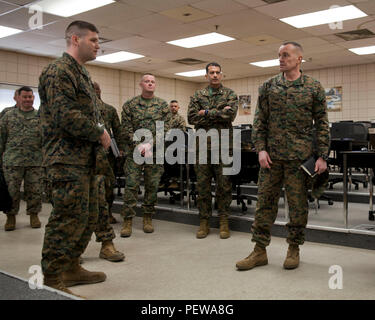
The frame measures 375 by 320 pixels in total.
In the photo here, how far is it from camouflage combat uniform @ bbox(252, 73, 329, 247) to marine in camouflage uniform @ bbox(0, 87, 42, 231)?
277 centimetres

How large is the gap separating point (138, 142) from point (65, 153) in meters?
2.04

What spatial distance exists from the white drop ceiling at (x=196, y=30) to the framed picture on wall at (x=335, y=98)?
3.70ft

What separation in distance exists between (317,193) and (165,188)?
10.6 ft

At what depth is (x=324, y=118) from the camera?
2.94 m

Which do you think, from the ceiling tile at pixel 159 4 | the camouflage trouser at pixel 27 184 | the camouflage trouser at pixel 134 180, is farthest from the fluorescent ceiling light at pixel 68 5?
the camouflage trouser at pixel 134 180

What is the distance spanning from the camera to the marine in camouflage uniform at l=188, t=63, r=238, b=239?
4047 millimetres

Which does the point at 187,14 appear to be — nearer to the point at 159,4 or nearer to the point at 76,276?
the point at 159,4

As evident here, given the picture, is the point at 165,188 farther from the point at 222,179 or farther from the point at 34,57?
the point at 34,57

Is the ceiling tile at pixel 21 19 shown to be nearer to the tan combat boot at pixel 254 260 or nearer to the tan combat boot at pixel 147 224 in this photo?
the tan combat boot at pixel 147 224

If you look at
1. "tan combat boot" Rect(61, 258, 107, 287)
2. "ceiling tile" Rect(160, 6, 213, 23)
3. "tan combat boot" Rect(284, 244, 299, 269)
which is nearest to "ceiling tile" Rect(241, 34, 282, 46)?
"ceiling tile" Rect(160, 6, 213, 23)

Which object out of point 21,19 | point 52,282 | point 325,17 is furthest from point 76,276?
point 325,17

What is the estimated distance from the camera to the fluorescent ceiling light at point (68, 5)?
6147mm

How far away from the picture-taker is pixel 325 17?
7008 mm

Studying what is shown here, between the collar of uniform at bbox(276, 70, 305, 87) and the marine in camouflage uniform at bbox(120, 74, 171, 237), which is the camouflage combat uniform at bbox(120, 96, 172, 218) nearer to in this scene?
the marine in camouflage uniform at bbox(120, 74, 171, 237)
